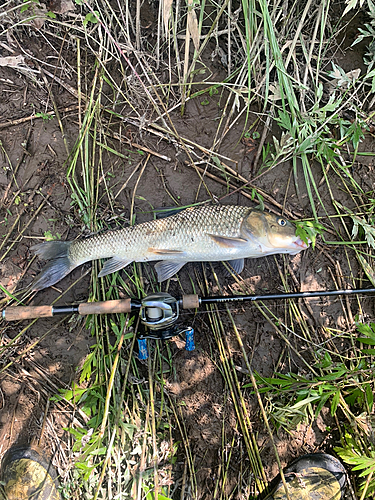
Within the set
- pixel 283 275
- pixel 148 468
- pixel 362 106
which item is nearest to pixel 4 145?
pixel 283 275

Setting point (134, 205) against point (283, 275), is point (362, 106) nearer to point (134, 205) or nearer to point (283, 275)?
point (283, 275)

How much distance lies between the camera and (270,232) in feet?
8.75

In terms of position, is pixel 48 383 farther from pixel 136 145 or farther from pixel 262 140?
pixel 262 140

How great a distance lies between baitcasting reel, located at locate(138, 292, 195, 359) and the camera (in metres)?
2.52

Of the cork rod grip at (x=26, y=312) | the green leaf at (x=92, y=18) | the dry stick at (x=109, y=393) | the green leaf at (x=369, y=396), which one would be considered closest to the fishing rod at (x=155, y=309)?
the cork rod grip at (x=26, y=312)

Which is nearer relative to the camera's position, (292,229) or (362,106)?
(292,229)

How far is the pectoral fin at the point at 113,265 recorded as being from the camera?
2.83m

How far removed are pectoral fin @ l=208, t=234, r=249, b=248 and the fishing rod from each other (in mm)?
440

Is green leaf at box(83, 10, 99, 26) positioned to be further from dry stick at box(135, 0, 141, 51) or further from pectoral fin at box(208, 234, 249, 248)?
pectoral fin at box(208, 234, 249, 248)

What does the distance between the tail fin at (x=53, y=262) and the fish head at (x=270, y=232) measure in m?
1.53

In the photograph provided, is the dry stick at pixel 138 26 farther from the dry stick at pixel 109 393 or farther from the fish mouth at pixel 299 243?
the dry stick at pixel 109 393

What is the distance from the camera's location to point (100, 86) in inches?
120

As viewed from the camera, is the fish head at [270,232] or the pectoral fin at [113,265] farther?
the pectoral fin at [113,265]

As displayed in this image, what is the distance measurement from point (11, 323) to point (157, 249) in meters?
1.49
